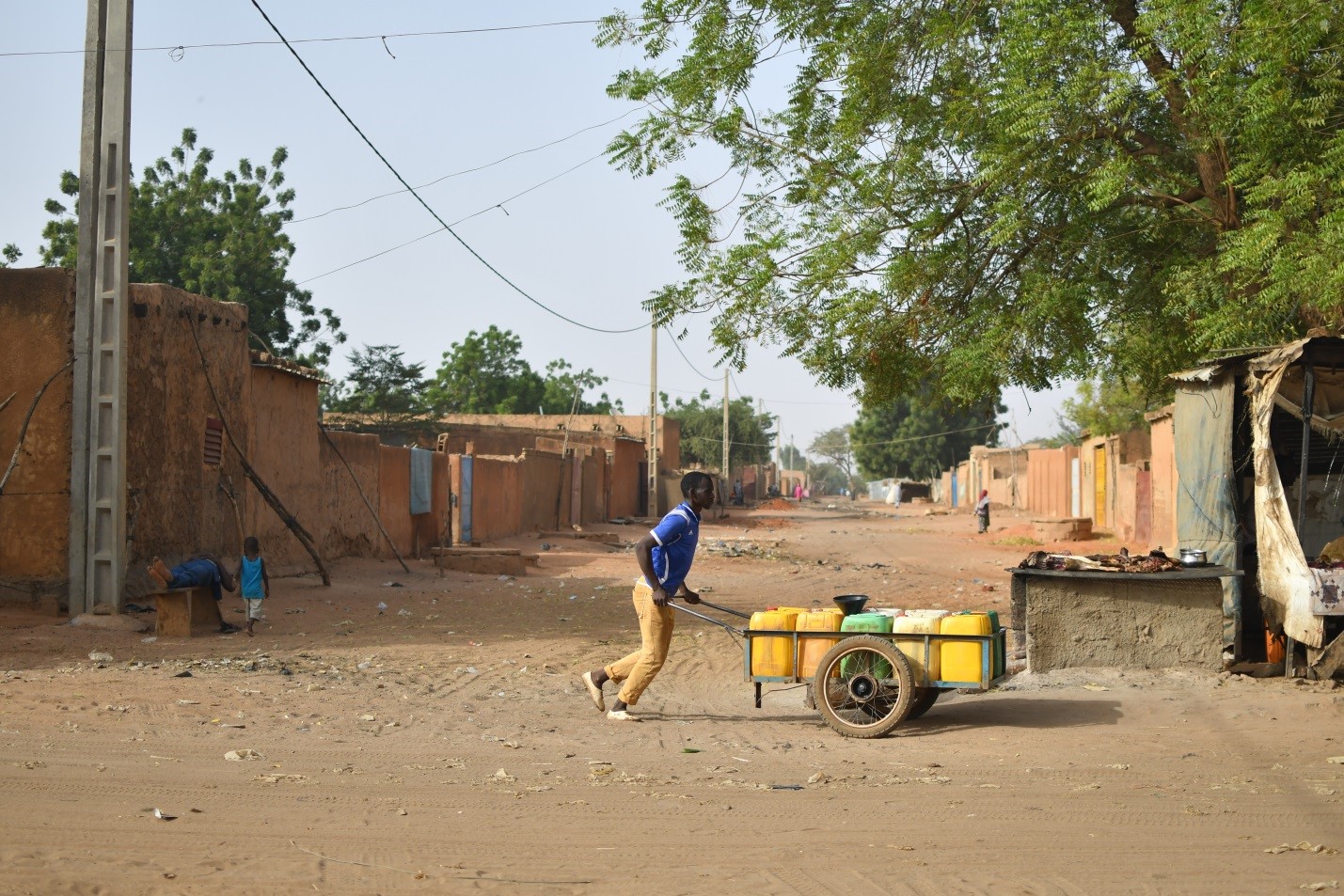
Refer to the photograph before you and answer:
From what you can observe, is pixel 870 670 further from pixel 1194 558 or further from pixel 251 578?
pixel 251 578

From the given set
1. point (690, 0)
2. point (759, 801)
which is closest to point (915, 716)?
point (759, 801)

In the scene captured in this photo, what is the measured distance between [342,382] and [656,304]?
35.9 metres

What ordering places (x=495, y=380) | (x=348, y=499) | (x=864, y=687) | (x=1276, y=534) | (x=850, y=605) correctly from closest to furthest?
(x=864, y=687) → (x=850, y=605) → (x=1276, y=534) → (x=348, y=499) → (x=495, y=380)

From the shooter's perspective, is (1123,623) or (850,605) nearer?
(850,605)

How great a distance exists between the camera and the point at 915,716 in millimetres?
8984

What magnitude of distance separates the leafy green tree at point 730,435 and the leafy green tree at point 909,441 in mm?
8552

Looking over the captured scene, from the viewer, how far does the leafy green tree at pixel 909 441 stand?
294ft

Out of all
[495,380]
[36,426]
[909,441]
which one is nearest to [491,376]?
[495,380]

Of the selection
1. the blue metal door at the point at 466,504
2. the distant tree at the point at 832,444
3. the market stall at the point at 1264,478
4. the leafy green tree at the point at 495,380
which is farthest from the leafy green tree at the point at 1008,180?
the distant tree at the point at 832,444

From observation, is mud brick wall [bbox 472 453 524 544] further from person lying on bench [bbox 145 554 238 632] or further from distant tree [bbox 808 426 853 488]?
distant tree [bbox 808 426 853 488]

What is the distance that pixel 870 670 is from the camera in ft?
27.6

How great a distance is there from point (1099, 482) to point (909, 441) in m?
57.4

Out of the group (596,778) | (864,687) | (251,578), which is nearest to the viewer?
(596,778)

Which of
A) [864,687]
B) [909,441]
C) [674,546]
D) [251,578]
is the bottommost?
[864,687]
